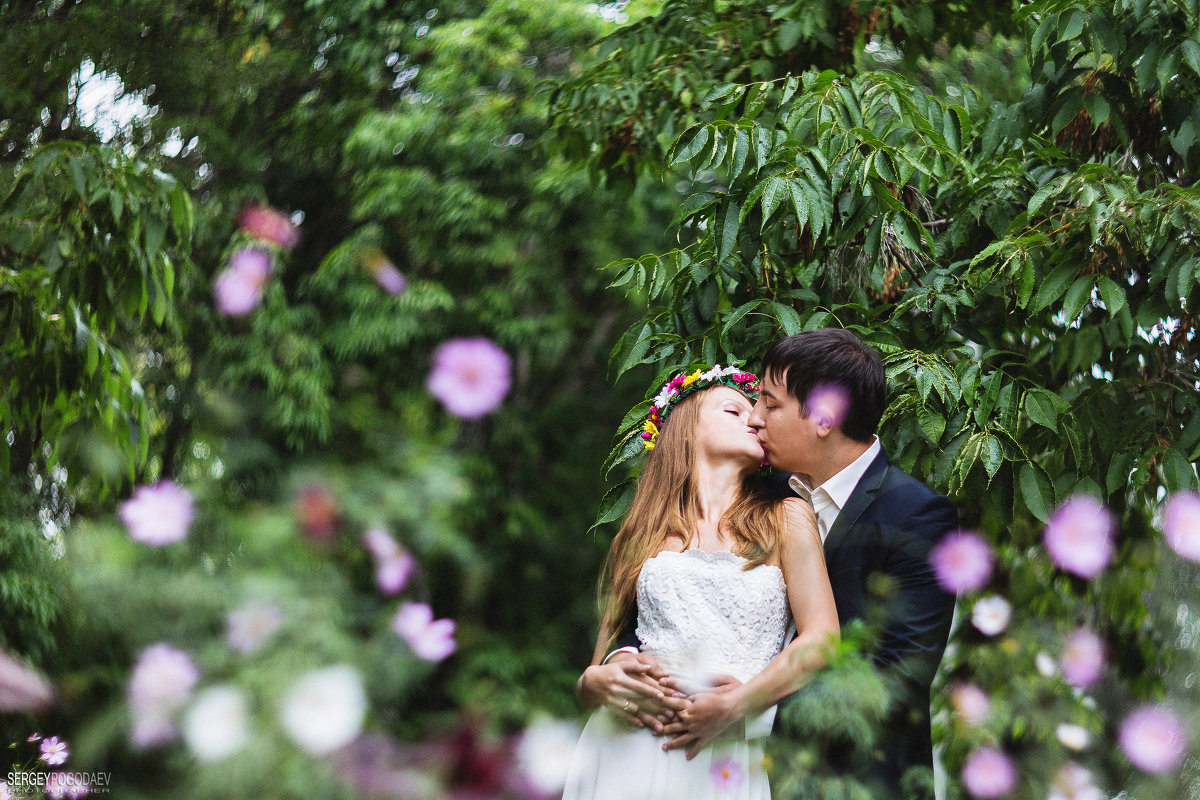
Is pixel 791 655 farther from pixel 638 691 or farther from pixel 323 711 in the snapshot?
pixel 323 711

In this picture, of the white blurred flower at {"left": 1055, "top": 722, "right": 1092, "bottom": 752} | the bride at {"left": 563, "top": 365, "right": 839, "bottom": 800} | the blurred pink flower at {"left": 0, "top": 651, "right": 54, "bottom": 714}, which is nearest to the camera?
the blurred pink flower at {"left": 0, "top": 651, "right": 54, "bottom": 714}

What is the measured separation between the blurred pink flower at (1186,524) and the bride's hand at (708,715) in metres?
0.86

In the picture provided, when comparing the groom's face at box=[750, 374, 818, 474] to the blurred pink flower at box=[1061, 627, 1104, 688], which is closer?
the blurred pink flower at box=[1061, 627, 1104, 688]

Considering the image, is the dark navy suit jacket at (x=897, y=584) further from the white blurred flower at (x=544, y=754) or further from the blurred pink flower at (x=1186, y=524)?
the white blurred flower at (x=544, y=754)

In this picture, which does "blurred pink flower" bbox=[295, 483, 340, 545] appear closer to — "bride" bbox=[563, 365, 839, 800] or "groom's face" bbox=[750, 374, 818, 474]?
"bride" bbox=[563, 365, 839, 800]

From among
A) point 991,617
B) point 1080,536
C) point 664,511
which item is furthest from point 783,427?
point 991,617

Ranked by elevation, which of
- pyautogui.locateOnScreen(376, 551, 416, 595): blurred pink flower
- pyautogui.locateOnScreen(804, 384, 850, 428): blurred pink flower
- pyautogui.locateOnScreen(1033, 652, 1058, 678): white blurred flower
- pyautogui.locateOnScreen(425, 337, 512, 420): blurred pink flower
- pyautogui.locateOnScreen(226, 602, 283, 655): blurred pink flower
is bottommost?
pyautogui.locateOnScreen(1033, 652, 1058, 678): white blurred flower

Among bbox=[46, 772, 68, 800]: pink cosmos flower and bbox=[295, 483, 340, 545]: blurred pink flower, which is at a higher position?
bbox=[295, 483, 340, 545]: blurred pink flower

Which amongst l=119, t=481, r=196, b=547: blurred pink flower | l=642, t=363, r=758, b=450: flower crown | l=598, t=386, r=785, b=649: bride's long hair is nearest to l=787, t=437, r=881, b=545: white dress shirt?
l=598, t=386, r=785, b=649: bride's long hair

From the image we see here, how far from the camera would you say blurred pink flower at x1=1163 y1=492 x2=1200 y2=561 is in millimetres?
1919

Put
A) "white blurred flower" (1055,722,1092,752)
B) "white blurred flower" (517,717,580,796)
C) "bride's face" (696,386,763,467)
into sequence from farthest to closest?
"bride's face" (696,386,763,467) < "white blurred flower" (1055,722,1092,752) < "white blurred flower" (517,717,580,796)

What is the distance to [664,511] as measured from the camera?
2.21 metres

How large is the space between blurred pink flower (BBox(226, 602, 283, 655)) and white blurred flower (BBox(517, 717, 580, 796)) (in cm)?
27

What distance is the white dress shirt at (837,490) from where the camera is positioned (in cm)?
208
